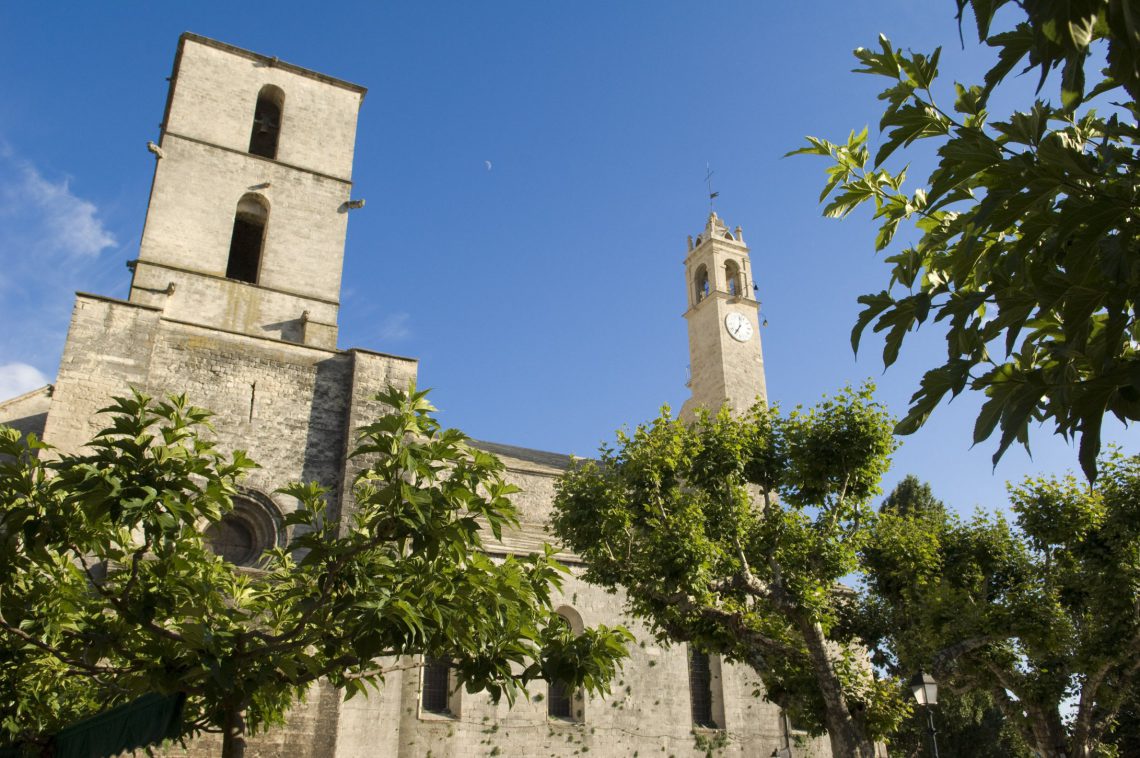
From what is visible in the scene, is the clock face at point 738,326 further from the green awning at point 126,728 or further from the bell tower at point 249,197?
the green awning at point 126,728

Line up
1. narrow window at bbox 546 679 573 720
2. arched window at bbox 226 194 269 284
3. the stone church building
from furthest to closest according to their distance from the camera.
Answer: narrow window at bbox 546 679 573 720 < arched window at bbox 226 194 269 284 < the stone church building

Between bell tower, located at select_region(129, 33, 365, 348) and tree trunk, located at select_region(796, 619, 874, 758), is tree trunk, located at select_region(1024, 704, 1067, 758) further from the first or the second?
bell tower, located at select_region(129, 33, 365, 348)

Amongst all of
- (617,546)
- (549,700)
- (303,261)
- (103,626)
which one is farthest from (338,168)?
(103,626)

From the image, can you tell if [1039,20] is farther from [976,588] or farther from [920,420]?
[976,588]

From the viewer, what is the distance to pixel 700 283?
3186cm

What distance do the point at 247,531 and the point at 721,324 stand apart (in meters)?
18.2

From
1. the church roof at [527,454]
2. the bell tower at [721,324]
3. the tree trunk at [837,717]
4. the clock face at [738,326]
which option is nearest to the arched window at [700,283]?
the bell tower at [721,324]

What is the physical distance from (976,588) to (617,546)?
A: 26.3 feet

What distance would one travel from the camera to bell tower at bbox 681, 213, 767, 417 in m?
28.9

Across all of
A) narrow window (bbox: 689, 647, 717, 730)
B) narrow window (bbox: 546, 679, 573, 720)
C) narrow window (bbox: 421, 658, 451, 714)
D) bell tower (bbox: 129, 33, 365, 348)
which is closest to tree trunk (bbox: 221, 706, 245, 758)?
bell tower (bbox: 129, 33, 365, 348)

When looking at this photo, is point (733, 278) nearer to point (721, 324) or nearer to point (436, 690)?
point (721, 324)

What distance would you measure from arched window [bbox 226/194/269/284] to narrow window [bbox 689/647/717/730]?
1430 cm

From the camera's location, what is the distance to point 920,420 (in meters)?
3.10

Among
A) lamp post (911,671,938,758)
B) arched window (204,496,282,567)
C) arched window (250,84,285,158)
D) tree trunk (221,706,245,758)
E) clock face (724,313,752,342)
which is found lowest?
tree trunk (221,706,245,758)
